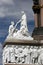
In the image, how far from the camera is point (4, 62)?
25125 millimetres

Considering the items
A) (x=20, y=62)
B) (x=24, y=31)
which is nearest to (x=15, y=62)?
(x=20, y=62)

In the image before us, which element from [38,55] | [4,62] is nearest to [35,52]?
[38,55]

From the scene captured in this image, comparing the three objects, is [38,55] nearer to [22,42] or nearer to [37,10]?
A: [22,42]

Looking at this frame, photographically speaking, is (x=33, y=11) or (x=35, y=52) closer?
(x=35, y=52)

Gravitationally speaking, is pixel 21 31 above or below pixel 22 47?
above

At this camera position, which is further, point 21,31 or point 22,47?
point 21,31

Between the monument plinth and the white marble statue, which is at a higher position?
the white marble statue

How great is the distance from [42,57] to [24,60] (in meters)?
1.10

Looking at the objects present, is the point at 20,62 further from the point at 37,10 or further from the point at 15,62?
the point at 37,10

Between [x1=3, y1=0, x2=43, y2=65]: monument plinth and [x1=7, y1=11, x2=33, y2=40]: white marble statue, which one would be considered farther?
[x1=7, y1=11, x2=33, y2=40]: white marble statue

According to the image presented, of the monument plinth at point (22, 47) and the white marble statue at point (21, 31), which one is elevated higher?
the white marble statue at point (21, 31)

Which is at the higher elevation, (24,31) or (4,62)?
(24,31)

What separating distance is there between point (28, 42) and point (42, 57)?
1.25 meters

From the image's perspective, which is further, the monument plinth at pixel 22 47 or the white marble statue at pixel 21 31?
the white marble statue at pixel 21 31
